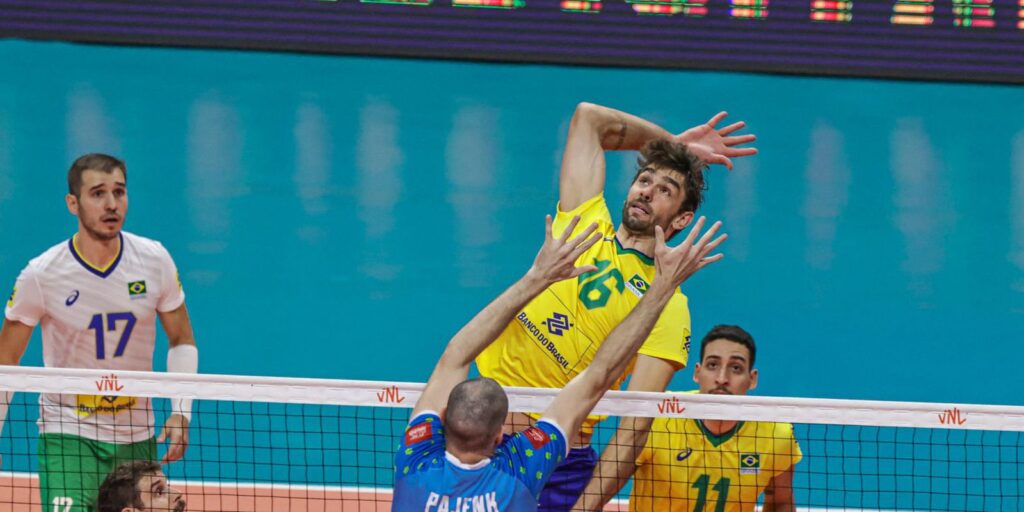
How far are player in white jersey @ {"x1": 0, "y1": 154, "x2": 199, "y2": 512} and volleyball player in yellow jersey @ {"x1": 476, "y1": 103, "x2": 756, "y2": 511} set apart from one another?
196 centimetres

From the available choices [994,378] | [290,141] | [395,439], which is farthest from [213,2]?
[994,378]

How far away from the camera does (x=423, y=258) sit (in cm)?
1339

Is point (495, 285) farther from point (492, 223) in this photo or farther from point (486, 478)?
point (486, 478)

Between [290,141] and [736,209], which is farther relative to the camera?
[290,141]

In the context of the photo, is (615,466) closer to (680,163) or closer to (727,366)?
(727,366)

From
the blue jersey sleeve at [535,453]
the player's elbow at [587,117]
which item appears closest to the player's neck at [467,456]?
the blue jersey sleeve at [535,453]

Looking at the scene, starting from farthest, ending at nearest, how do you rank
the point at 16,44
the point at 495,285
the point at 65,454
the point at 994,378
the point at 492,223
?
the point at 16,44
the point at 492,223
the point at 495,285
the point at 994,378
the point at 65,454

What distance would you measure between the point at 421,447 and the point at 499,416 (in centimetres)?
36

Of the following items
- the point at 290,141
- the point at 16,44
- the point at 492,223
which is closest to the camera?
the point at 492,223

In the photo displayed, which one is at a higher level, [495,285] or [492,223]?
[492,223]

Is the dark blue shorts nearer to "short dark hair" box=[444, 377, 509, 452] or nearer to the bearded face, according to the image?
the bearded face

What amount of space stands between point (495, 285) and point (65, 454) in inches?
239

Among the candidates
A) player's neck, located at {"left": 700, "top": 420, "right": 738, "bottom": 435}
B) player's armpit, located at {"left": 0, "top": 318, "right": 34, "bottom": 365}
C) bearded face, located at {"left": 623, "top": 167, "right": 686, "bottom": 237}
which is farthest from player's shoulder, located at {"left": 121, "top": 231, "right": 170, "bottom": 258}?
player's neck, located at {"left": 700, "top": 420, "right": 738, "bottom": 435}

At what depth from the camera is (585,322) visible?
632cm
